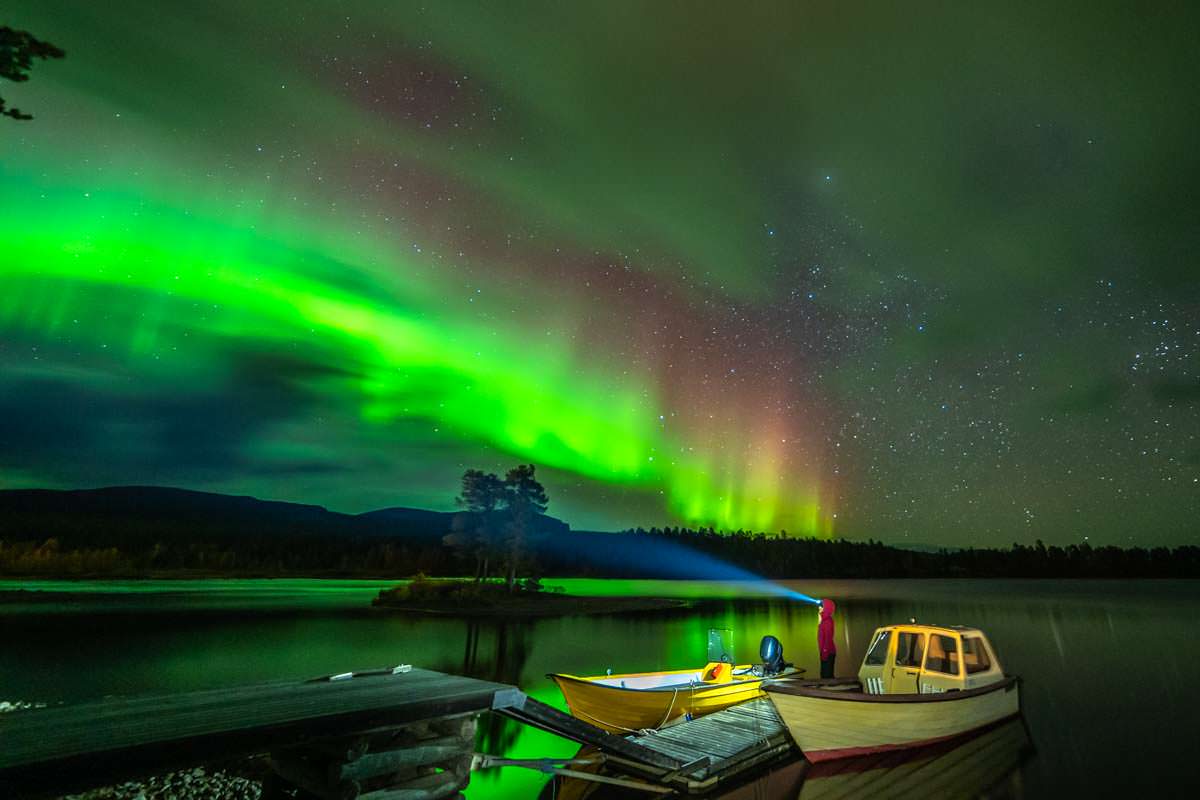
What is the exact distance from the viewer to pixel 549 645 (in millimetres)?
43469

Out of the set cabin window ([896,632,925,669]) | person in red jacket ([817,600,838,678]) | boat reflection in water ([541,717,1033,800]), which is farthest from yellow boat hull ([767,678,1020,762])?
person in red jacket ([817,600,838,678])

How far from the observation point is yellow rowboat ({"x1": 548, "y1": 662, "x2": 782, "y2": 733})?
48.0ft

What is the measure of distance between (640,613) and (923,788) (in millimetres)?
62979

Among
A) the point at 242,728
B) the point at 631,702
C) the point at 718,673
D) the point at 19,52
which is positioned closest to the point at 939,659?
the point at 718,673

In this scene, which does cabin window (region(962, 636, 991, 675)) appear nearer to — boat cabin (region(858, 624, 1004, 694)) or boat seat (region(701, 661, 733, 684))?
boat cabin (region(858, 624, 1004, 694))

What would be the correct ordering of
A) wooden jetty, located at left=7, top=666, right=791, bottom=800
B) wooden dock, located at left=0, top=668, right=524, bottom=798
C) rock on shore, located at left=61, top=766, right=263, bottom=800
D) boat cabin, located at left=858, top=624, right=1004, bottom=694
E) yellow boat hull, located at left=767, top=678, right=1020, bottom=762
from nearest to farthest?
wooden dock, located at left=0, top=668, right=524, bottom=798
wooden jetty, located at left=7, top=666, right=791, bottom=800
rock on shore, located at left=61, top=766, right=263, bottom=800
yellow boat hull, located at left=767, top=678, right=1020, bottom=762
boat cabin, located at left=858, top=624, right=1004, bottom=694

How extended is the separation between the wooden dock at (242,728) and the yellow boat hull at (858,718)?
7.27 m

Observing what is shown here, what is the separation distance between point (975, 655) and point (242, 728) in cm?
1765

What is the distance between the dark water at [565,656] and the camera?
63.0ft

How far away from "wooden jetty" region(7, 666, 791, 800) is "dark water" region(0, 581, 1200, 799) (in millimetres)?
6684

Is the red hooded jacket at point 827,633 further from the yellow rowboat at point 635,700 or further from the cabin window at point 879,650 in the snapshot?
the yellow rowboat at point 635,700

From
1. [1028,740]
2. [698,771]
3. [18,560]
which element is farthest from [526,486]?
[18,560]

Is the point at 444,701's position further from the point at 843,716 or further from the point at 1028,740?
the point at 1028,740

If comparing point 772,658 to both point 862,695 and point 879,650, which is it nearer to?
point 879,650
